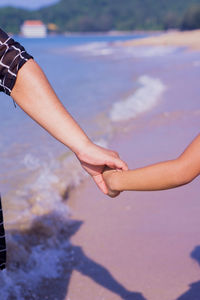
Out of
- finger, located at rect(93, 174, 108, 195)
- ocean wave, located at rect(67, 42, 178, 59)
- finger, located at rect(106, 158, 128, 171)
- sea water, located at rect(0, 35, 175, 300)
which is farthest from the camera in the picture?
ocean wave, located at rect(67, 42, 178, 59)

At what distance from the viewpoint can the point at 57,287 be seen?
2.55 metres

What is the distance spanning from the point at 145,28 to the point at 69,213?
13914 cm

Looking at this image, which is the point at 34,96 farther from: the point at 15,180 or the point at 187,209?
the point at 15,180

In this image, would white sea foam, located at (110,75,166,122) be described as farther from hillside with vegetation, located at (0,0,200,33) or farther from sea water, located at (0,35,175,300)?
hillside with vegetation, located at (0,0,200,33)

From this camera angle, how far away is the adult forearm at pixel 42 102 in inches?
59.2

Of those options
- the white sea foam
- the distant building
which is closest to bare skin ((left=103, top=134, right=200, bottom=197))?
the white sea foam

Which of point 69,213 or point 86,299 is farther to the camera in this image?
point 69,213

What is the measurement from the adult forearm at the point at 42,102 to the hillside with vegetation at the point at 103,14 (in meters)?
129

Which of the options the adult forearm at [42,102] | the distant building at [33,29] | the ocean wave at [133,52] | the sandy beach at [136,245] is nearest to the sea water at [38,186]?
the sandy beach at [136,245]

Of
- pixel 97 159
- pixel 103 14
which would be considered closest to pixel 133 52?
pixel 97 159

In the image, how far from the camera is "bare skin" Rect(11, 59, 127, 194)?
151 cm

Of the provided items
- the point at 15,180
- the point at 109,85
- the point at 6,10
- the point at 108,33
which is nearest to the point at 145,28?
the point at 108,33

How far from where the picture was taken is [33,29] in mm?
130875

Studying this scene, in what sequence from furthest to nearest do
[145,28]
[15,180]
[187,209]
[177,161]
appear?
[145,28] < [15,180] < [187,209] < [177,161]
